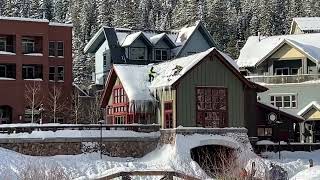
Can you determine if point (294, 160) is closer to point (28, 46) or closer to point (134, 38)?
point (134, 38)

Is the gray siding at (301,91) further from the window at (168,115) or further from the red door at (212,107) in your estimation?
the window at (168,115)

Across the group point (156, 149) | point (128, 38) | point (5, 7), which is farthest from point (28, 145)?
point (5, 7)

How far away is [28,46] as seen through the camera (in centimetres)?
6744

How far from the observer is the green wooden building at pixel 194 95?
44.6 metres

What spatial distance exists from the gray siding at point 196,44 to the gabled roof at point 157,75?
61.9ft

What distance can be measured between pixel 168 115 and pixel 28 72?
26.1 metres

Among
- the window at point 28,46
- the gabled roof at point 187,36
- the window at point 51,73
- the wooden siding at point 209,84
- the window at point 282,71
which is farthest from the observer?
the window at point 51,73

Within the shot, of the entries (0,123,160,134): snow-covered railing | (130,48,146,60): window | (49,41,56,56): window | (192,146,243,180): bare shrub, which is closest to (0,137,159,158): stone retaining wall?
(0,123,160,134): snow-covered railing

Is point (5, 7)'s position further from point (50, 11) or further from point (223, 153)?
point (223, 153)

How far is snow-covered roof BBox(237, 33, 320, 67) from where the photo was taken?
5969cm

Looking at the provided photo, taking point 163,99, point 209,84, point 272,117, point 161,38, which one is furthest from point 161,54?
point 209,84

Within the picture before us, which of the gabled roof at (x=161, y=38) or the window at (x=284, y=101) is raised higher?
the gabled roof at (x=161, y=38)

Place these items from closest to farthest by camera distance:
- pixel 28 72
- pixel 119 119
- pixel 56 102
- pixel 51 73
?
pixel 119 119 → pixel 56 102 → pixel 28 72 → pixel 51 73

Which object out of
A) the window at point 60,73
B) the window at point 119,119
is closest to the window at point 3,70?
the window at point 60,73
